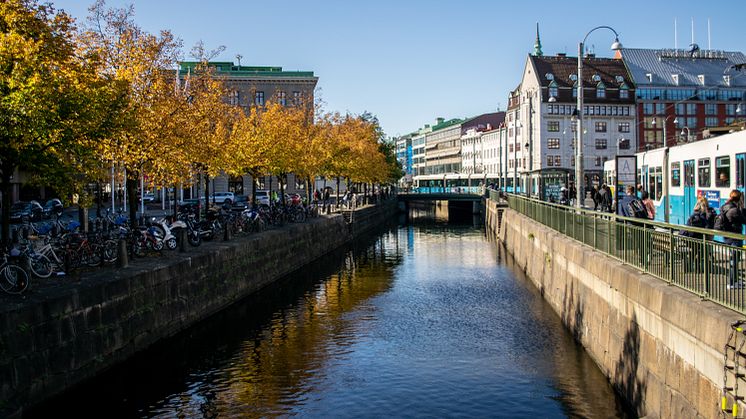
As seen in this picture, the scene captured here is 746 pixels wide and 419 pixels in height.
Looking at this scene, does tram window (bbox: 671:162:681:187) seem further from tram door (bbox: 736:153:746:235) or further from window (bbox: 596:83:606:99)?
window (bbox: 596:83:606:99)

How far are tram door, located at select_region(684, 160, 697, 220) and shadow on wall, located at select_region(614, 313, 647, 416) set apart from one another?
13.7 metres

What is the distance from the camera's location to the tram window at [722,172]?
76.2ft

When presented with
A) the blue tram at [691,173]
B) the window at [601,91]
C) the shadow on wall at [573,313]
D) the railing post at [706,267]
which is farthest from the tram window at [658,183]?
the window at [601,91]

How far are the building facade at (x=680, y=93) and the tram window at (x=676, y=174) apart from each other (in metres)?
81.0

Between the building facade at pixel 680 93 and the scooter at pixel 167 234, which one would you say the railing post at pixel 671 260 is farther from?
the building facade at pixel 680 93

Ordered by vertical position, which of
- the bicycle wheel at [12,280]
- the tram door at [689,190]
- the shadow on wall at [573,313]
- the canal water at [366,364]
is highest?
the tram door at [689,190]

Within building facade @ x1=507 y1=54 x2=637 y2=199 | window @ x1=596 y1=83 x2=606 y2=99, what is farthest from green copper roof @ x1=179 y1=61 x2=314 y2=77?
window @ x1=596 y1=83 x2=606 y2=99

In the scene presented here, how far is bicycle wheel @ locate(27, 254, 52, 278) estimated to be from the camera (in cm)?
1783

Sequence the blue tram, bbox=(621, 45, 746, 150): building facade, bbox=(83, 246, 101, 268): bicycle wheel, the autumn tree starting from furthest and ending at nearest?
1. bbox=(621, 45, 746, 150): building facade
2. the blue tram
3. bbox=(83, 246, 101, 268): bicycle wheel
4. the autumn tree

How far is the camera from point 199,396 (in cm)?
1620

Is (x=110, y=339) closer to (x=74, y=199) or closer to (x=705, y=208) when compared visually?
(x=74, y=199)

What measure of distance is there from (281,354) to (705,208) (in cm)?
1148

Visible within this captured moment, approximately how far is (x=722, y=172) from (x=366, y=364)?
13594 millimetres

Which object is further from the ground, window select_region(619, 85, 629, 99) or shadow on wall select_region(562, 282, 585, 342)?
window select_region(619, 85, 629, 99)
